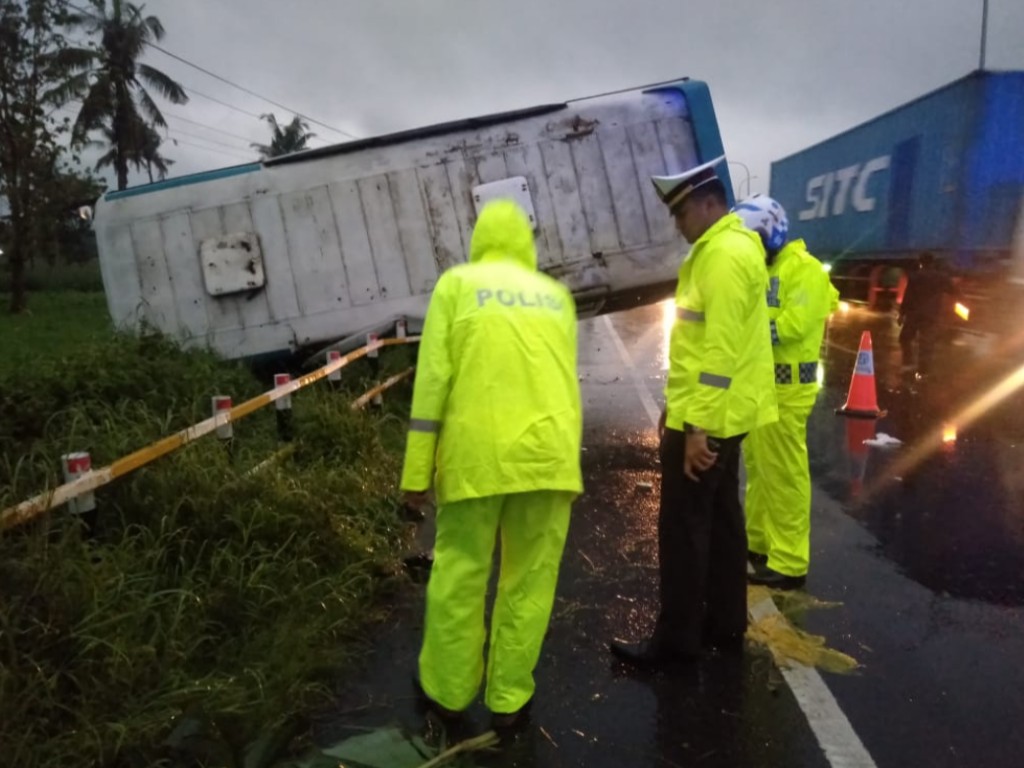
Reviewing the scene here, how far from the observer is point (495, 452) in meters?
3.03

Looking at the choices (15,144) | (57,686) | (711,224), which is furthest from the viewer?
(15,144)

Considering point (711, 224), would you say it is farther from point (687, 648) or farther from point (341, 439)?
point (341, 439)

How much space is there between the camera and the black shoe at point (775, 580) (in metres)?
4.66

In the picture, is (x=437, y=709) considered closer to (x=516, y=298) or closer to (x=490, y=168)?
(x=516, y=298)

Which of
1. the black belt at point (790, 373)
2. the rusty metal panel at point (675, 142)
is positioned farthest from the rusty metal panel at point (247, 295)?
the black belt at point (790, 373)

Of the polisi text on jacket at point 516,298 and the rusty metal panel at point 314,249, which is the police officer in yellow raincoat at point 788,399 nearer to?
the polisi text on jacket at point 516,298

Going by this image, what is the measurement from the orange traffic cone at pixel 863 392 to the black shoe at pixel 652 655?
593 centimetres

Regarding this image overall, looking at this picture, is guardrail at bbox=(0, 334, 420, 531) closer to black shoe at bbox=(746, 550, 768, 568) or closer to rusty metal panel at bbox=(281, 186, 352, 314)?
black shoe at bbox=(746, 550, 768, 568)

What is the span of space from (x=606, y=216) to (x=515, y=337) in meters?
7.31

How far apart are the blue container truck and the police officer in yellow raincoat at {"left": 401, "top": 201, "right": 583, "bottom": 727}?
1115cm

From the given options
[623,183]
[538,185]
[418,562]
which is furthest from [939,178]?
[418,562]

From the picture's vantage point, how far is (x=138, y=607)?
11.6ft

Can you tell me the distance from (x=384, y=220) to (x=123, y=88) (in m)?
29.3

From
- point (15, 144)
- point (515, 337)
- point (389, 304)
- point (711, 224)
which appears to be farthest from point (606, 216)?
point (15, 144)
